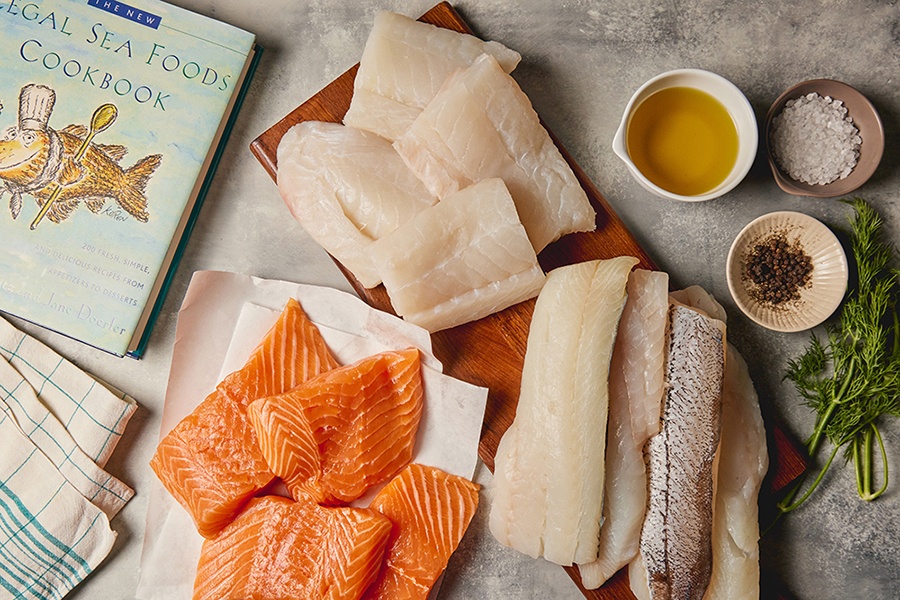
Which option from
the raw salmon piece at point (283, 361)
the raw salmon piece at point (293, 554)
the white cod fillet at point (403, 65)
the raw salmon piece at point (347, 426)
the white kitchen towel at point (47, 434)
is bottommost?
the raw salmon piece at point (293, 554)

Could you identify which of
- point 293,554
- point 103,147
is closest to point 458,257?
point 293,554

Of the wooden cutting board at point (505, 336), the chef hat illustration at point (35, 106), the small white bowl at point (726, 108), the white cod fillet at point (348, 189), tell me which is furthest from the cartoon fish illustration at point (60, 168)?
the small white bowl at point (726, 108)

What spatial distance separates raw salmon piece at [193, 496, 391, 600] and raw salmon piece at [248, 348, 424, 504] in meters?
0.09

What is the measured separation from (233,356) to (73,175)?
0.88 m

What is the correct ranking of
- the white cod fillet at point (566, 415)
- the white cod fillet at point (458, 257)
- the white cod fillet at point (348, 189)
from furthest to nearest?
the white cod fillet at point (348, 189)
the white cod fillet at point (458, 257)
the white cod fillet at point (566, 415)

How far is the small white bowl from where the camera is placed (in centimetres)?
223

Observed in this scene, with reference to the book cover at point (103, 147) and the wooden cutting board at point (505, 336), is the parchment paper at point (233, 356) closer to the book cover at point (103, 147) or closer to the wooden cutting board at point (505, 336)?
the wooden cutting board at point (505, 336)

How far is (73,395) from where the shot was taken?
2.57 m

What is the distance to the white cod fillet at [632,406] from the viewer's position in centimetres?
209

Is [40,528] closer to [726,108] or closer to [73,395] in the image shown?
[73,395]

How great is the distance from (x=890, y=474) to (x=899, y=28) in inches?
60.6

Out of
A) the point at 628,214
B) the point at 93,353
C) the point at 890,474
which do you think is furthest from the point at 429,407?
the point at 890,474

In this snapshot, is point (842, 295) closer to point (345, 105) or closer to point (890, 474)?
point (890, 474)

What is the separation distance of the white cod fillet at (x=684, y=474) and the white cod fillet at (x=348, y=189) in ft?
3.20
